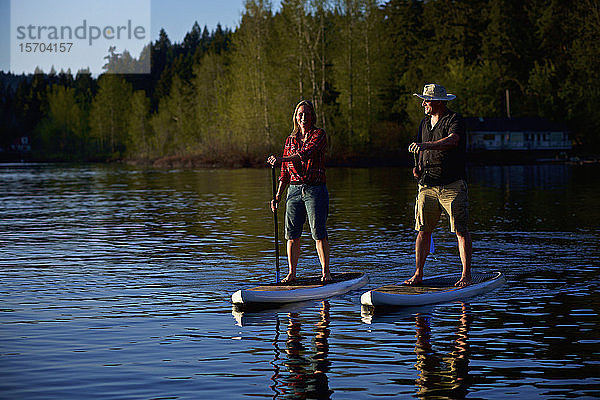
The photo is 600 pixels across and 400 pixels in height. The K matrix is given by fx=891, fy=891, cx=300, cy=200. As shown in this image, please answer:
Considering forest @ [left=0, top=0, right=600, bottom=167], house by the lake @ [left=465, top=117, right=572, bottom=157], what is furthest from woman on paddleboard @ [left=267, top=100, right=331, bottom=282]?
house by the lake @ [left=465, top=117, right=572, bottom=157]

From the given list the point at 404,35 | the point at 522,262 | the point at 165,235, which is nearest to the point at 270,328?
the point at 522,262

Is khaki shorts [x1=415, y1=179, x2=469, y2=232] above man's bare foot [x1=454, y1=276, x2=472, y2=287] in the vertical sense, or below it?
above

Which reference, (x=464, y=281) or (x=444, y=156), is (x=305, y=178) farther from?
(x=464, y=281)

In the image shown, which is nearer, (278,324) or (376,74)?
(278,324)

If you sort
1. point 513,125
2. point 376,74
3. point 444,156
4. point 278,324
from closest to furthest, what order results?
point 278,324, point 444,156, point 376,74, point 513,125

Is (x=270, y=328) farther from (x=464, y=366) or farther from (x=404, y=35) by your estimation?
(x=404, y=35)

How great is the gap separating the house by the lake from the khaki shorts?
80189 mm

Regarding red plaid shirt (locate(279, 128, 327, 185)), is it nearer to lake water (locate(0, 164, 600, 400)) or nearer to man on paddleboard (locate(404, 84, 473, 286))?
man on paddleboard (locate(404, 84, 473, 286))

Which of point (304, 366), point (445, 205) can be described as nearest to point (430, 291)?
point (445, 205)

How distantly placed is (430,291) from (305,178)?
7.31ft

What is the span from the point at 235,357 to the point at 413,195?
27418mm

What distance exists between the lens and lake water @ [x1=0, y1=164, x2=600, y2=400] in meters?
7.65

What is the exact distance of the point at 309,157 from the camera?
11867 mm

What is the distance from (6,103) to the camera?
198875 millimetres
